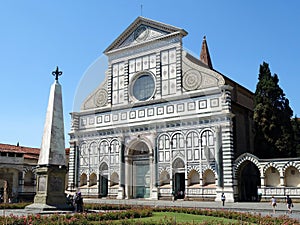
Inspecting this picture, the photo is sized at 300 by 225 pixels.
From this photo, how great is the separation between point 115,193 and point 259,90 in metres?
18.1

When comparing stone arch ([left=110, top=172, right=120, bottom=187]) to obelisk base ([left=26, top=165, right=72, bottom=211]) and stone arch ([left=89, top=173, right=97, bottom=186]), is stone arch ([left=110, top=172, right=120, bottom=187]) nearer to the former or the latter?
stone arch ([left=89, top=173, right=97, bottom=186])

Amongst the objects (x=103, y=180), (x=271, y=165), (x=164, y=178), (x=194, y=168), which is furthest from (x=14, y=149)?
→ (x=271, y=165)

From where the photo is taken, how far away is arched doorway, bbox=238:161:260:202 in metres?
32.5

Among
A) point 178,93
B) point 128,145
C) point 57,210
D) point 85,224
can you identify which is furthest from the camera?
point 128,145

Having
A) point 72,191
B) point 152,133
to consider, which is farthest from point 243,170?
point 72,191

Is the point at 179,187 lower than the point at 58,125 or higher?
lower

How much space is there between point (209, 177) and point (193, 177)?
5.43 feet

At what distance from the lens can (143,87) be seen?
39219 mm

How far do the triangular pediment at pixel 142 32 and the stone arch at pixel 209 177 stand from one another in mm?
13975

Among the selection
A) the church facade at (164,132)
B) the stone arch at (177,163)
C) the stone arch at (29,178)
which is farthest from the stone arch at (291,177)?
the stone arch at (29,178)

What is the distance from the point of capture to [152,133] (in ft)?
120

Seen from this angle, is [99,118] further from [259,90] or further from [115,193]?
[259,90]

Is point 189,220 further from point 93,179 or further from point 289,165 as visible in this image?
point 93,179

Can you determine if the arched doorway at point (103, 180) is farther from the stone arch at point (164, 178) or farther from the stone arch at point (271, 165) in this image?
the stone arch at point (271, 165)
